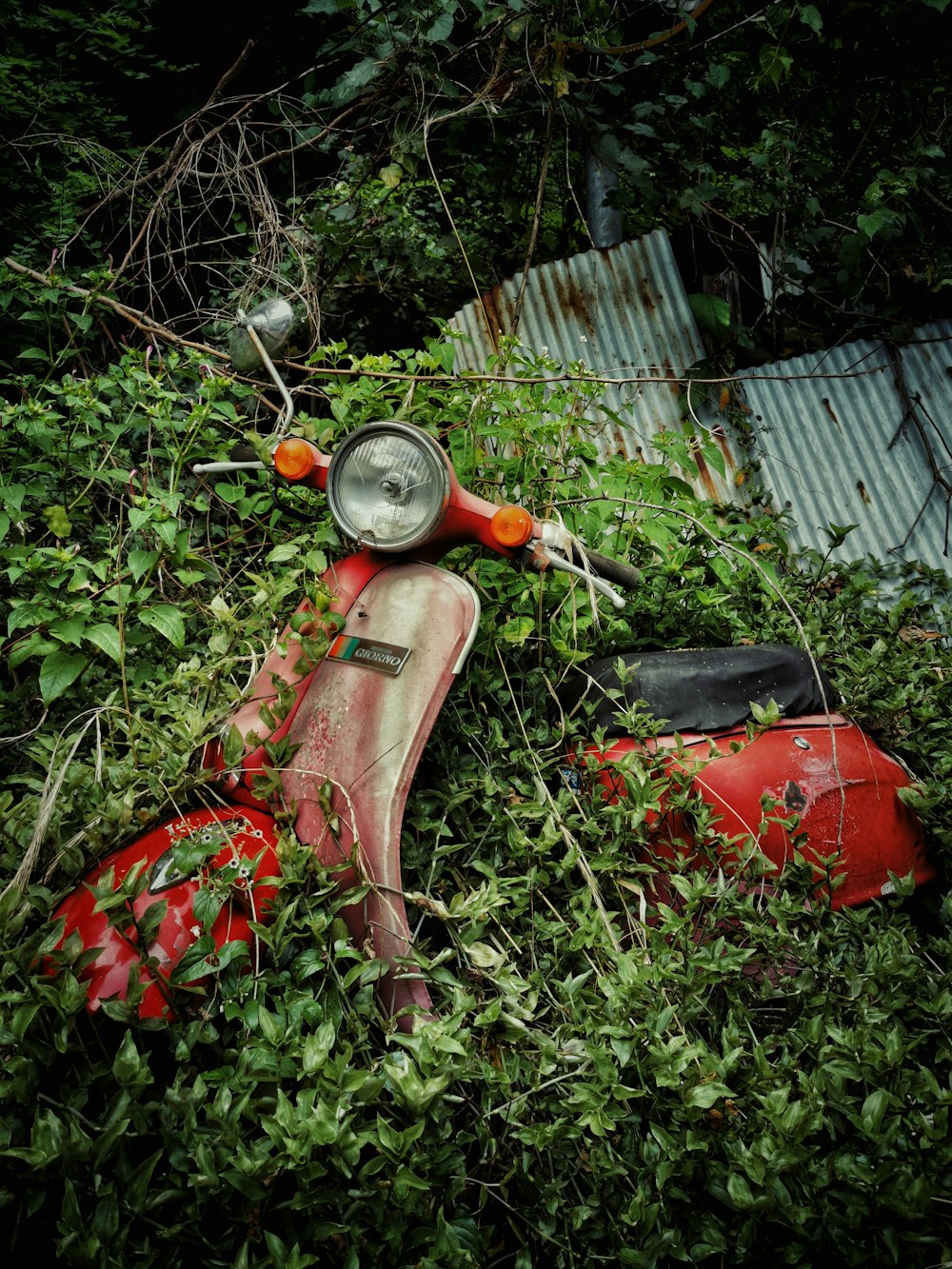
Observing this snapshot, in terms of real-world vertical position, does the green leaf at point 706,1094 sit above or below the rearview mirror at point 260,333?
below

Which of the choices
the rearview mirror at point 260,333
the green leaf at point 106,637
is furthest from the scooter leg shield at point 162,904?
the rearview mirror at point 260,333

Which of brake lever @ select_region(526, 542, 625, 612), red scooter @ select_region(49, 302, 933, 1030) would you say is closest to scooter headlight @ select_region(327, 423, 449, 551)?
red scooter @ select_region(49, 302, 933, 1030)

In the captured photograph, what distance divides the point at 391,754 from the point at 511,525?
0.54 meters

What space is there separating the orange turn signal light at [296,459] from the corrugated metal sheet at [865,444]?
2520mm

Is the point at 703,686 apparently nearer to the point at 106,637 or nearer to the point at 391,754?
→ the point at 391,754

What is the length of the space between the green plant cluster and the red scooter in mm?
62

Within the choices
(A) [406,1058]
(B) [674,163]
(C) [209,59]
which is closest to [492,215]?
(B) [674,163]

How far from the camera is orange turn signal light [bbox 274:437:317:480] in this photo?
67.4 inches

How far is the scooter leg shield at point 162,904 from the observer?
3.97ft

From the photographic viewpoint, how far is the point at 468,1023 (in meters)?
1.52

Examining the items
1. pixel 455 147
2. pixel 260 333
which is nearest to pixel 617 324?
pixel 455 147

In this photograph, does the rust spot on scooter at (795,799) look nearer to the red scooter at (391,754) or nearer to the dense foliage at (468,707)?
the red scooter at (391,754)

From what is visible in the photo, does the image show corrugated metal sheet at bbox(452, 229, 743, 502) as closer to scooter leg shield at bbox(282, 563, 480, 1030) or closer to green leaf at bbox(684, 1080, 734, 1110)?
scooter leg shield at bbox(282, 563, 480, 1030)

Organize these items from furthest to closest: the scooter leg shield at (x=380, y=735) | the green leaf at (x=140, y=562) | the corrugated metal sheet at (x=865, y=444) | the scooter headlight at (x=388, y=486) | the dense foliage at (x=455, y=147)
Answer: the corrugated metal sheet at (x=865, y=444)
the dense foliage at (x=455, y=147)
the green leaf at (x=140, y=562)
the scooter headlight at (x=388, y=486)
the scooter leg shield at (x=380, y=735)
